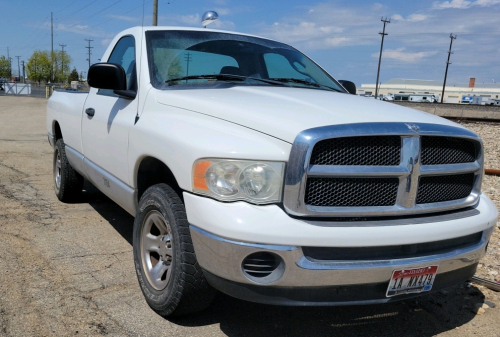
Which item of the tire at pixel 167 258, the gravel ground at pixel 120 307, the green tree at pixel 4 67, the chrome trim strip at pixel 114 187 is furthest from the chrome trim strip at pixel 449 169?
the green tree at pixel 4 67

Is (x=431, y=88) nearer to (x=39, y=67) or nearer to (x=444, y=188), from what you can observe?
(x=39, y=67)

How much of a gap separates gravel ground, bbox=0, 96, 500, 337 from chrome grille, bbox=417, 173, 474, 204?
90 centimetres

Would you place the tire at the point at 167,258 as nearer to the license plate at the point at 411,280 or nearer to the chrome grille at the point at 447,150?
the license plate at the point at 411,280

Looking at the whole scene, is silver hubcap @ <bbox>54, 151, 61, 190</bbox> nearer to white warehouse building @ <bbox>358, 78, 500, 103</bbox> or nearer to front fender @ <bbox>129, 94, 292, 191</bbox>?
front fender @ <bbox>129, 94, 292, 191</bbox>

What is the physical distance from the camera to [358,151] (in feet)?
7.75

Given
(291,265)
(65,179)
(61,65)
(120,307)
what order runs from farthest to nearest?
(61,65) → (65,179) → (120,307) → (291,265)

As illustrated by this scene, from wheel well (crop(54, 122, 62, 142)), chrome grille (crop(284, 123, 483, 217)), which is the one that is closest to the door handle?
wheel well (crop(54, 122, 62, 142))

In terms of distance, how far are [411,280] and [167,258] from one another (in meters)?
1.40

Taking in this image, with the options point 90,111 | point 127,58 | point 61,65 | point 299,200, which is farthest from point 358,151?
point 61,65

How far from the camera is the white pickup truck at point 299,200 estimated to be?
2.26m

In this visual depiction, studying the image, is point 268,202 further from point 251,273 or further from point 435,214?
point 435,214

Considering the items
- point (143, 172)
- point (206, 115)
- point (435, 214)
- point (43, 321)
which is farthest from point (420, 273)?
point (43, 321)

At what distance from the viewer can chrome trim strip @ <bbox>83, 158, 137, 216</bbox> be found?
11.0ft

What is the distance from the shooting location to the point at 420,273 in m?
2.47
